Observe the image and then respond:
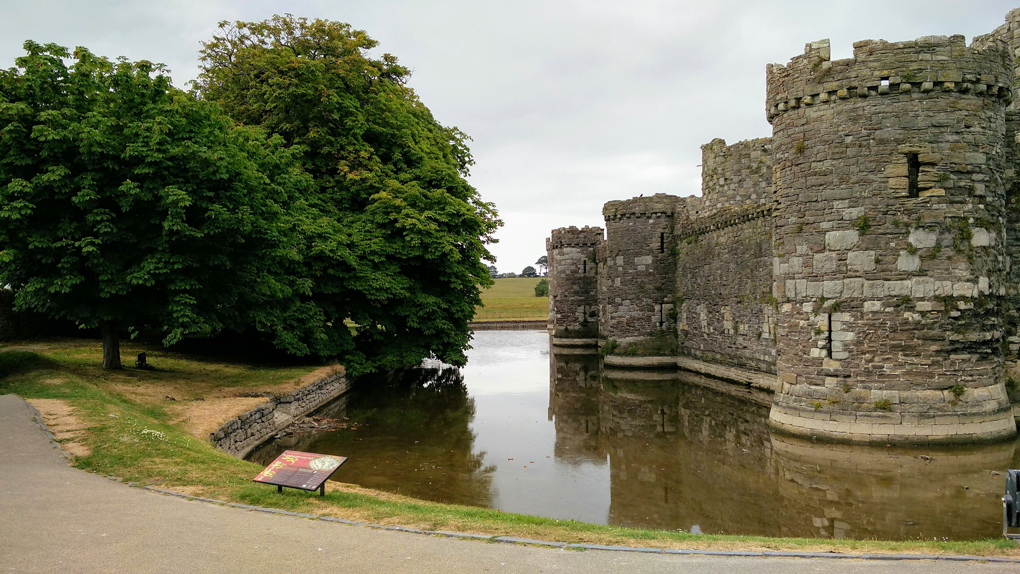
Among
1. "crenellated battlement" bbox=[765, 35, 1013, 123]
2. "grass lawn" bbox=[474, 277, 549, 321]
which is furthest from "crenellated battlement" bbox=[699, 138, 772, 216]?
"grass lawn" bbox=[474, 277, 549, 321]

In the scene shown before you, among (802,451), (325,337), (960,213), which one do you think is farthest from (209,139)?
(960,213)

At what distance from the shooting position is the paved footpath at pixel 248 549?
5746 millimetres

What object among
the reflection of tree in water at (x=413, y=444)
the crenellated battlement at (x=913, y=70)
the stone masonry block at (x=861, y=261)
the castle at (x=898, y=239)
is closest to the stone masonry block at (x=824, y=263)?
the castle at (x=898, y=239)

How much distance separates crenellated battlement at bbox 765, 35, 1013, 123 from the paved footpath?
10.7 metres

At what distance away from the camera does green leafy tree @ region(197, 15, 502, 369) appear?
21.8 m

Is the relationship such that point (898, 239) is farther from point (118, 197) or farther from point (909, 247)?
point (118, 197)

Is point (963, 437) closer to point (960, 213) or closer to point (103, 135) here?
point (960, 213)

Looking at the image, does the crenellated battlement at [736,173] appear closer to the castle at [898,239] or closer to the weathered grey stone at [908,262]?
the castle at [898,239]

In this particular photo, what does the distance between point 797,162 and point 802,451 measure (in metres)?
6.37

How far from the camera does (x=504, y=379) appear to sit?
25922mm

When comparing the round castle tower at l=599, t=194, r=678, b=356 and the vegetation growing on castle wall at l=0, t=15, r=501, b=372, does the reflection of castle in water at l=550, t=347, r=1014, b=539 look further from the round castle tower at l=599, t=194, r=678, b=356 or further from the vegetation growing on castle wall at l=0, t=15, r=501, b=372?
the round castle tower at l=599, t=194, r=678, b=356

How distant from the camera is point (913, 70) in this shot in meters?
13.1

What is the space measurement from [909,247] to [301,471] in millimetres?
12485

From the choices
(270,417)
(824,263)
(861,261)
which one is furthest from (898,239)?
(270,417)
